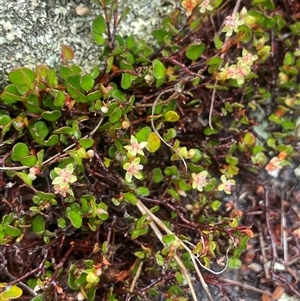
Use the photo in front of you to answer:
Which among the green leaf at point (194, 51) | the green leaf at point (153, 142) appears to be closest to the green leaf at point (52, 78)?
the green leaf at point (153, 142)

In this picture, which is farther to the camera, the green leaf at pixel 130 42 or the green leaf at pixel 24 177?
the green leaf at pixel 130 42

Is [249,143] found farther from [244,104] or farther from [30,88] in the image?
[30,88]

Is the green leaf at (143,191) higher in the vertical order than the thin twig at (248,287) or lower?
higher

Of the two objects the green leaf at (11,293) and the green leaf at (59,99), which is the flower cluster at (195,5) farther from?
the green leaf at (11,293)

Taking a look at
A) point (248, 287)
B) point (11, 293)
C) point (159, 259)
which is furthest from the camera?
point (248, 287)

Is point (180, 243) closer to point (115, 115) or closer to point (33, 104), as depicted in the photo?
point (115, 115)

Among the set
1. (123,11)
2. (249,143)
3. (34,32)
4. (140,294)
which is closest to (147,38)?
(123,11)

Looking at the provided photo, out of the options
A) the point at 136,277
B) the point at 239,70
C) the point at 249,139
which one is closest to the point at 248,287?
the point at 136,277
